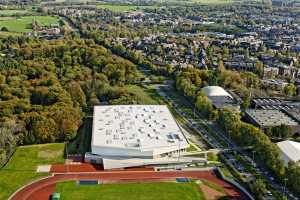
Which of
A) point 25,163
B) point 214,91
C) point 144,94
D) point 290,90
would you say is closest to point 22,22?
point 144,94

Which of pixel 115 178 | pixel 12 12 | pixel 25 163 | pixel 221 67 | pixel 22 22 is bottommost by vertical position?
pixel 115 178

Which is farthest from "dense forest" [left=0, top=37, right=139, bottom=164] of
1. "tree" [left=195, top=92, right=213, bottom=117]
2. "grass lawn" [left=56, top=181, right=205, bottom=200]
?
"tree" [left=195, top=92, right=213, bottom=117]

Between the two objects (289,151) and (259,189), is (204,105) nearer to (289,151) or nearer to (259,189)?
(289,151)

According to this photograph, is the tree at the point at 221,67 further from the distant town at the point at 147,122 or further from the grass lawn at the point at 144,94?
the grass lawn at the point at 144,94

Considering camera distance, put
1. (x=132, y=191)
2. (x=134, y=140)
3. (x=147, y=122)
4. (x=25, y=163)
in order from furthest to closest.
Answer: (x=147, y=122) → (x=134, y=140) → (x=25, y=163) → (x=132, y=191)

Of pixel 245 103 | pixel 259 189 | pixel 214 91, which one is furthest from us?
pixel 214 91

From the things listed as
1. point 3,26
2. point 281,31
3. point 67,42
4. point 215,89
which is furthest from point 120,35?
point 215,89

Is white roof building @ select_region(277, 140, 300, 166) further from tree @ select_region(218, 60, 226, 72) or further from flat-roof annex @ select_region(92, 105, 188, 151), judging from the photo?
tree @ select_region(218, 60, 226, 72)
